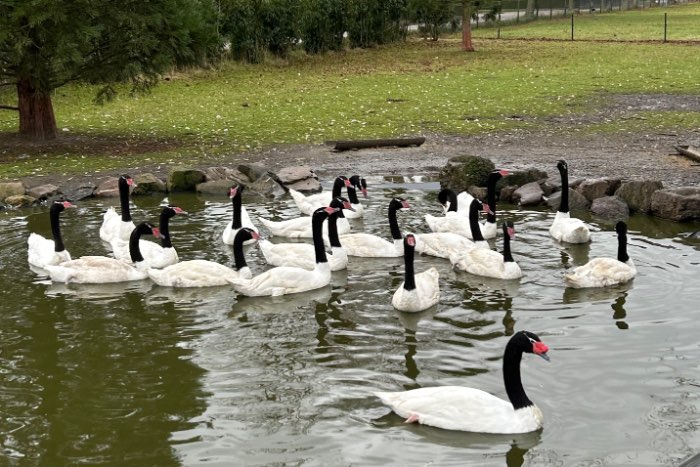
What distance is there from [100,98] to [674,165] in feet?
44.7

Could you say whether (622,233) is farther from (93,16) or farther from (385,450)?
(93,16)

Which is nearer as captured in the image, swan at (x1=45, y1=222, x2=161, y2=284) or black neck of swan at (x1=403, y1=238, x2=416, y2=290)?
black neck of swan at (x1=403, y1=238, x2=416, y2=290)

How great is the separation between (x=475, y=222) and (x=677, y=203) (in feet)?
11.9

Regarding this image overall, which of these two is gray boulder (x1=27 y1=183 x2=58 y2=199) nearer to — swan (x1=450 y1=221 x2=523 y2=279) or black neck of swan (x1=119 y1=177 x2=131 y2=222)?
black neck of swan (x1=119 y1=177 x2=131 y2=222)

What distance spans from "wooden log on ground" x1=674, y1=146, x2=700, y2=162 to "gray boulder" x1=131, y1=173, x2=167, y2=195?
10332 millimetres

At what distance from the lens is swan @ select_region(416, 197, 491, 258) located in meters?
13.5

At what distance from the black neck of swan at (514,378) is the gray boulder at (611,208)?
26.0ft

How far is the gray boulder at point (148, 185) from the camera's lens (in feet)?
60.5

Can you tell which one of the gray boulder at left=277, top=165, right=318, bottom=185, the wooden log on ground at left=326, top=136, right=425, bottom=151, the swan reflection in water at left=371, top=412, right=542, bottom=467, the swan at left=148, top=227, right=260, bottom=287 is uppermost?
the wooden log on ground at left=326, top=136, right=425, bottom=151

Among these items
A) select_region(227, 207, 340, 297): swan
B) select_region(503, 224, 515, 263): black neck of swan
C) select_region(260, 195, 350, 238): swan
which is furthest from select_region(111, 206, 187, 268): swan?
select_region(503, 224, 515, 263): black neck of swan

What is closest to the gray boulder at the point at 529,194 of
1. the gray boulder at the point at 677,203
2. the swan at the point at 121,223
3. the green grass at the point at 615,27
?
the gray boulder at the point at 677,203

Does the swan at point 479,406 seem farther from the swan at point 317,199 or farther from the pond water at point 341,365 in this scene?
the swan at point 317,199

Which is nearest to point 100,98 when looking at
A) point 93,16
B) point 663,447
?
point 93,16

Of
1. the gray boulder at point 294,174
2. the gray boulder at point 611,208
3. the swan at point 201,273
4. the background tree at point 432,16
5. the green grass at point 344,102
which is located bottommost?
the gray boulder at point 611,208
